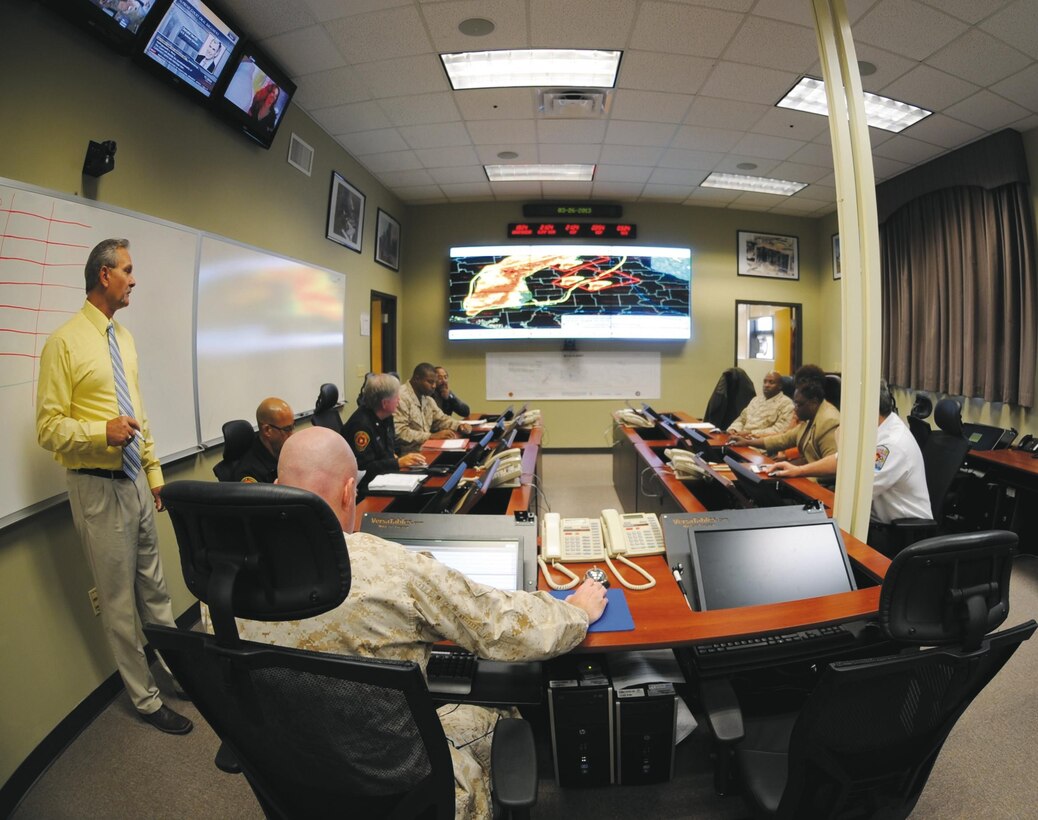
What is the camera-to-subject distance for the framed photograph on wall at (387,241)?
542cm

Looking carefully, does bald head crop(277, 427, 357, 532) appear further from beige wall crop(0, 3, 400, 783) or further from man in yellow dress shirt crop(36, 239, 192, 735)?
beige wall crop(0, 3, 400, 783)

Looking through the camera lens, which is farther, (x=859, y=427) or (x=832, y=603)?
(x=859, y=427)

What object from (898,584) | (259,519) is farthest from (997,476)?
(259,519)

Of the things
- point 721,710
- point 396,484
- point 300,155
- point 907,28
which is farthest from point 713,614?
point 300,155

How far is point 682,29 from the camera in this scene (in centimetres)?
283

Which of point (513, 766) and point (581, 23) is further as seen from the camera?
point (581, 23)

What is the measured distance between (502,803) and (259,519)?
0.66 meters

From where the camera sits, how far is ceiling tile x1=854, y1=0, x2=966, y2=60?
261 centimetres

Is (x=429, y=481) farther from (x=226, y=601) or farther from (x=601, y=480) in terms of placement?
(x=601, y=480)

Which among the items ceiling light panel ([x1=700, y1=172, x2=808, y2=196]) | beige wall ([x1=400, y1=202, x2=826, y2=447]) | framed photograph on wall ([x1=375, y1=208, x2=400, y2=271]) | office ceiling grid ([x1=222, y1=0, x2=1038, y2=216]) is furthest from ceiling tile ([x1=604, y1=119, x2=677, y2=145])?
framed photograph on wall ([x1=375, y1=208, x2=400, y2=271])

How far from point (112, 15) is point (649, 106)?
3273 millimetres

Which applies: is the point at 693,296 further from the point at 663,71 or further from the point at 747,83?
the point at 663,71

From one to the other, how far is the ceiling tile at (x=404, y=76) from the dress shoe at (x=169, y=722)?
366 centimetres

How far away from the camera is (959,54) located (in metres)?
2.96
